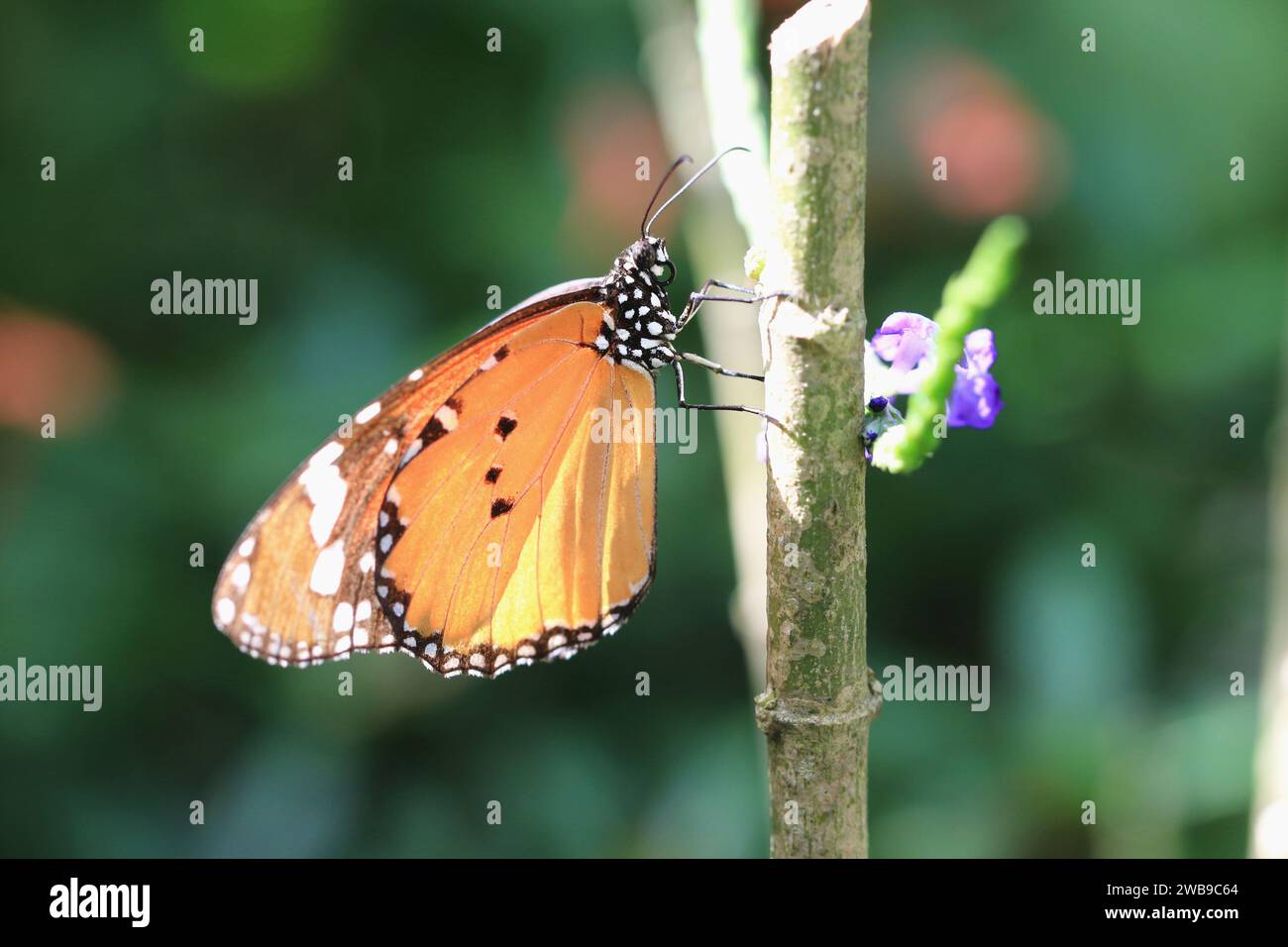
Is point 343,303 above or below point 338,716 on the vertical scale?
above

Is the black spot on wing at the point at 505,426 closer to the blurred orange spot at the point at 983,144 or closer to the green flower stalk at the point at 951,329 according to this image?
the green flower stalk at the point at 951,329

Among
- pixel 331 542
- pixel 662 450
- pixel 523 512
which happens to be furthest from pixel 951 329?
pixel 662 450

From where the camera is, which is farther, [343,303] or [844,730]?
[343,303]

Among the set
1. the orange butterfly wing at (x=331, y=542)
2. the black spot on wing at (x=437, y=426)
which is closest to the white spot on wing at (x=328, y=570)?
the orange butterfly wing at (x=331, y=542)

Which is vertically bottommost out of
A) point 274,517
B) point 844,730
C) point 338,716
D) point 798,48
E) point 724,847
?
point 724,847

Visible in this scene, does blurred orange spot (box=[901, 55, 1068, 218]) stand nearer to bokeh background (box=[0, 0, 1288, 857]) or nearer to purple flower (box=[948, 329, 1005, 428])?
bokeh background (box=[0, 0, 1288, 857])

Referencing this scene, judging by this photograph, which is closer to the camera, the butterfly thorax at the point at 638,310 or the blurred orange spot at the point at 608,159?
the butterfly thorax at the point at 638,310

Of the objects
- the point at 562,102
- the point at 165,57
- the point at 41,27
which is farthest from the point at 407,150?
the point at 41,27

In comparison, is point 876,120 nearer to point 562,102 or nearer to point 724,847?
point 562,102
